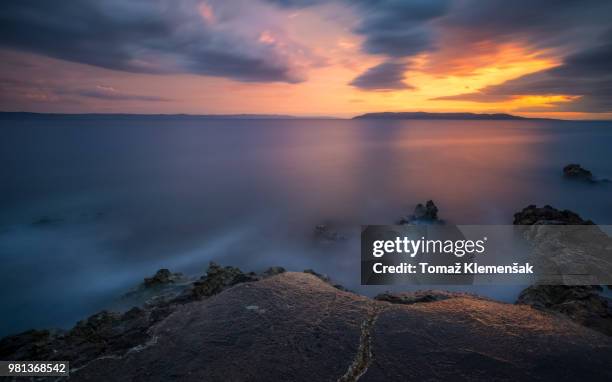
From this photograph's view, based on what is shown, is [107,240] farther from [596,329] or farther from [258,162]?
[258,162]

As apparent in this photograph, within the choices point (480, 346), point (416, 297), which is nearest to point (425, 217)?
point (416, 297)

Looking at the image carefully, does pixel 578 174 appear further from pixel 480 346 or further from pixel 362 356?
pixel 362 356

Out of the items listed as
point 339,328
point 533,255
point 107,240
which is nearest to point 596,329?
point 339,328

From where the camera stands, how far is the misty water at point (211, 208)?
8.43 m

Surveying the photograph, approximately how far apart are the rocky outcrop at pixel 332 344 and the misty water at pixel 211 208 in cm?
399

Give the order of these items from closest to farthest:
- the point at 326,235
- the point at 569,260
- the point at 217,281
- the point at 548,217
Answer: the point at 217,281, the point at 569,260, the point at 548,217, the point at 326,235

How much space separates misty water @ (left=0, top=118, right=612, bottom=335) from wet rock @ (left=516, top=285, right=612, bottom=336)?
6.31 ft

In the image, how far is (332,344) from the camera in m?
2.81

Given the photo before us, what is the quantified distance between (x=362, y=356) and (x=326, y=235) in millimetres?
8206

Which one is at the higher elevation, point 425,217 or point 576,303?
point 576,303

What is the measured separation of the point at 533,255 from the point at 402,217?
19.5 feet

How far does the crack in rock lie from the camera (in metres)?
2.46

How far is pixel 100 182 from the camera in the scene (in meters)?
19.0

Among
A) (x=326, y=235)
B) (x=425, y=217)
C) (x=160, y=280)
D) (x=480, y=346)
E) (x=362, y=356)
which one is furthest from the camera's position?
(x=425, y=217)
